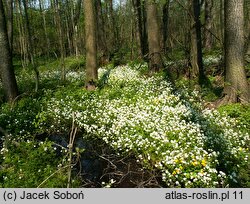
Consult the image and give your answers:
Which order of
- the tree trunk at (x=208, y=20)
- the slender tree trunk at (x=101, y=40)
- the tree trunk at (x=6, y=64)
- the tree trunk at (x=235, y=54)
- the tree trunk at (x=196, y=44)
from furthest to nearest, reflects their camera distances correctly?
the tree trunk at (x=208, y=20), the slender tree trunk at (x=101, y=40), the tree trunk at (x=196, y=44), the tree trunk at (x=6, y=64), the tree trunk at (x=235, y=54)

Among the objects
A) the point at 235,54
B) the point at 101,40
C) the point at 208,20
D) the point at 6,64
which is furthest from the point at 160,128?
the point at 208,20

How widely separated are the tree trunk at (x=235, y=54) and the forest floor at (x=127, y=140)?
0.50 meters

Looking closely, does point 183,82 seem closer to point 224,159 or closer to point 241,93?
point 241,93

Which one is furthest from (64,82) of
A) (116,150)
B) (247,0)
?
(247,0)

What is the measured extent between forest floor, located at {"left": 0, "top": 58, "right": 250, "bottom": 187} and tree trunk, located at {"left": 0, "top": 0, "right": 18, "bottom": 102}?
59 cm

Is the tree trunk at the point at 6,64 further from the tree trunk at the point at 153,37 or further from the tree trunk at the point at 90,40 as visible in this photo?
the tree trunk at the point at 153,37

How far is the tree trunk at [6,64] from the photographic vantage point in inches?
432

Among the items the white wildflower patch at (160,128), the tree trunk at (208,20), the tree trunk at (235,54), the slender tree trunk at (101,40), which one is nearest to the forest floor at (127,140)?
the white wildflower patch at (160,128)

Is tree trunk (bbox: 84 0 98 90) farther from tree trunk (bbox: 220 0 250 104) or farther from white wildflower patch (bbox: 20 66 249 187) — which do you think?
tree trunk (bbox: 220 0 250 104)

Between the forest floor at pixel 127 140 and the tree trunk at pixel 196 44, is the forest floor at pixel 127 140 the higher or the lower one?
the lower one

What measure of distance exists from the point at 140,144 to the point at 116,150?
71 centimetres

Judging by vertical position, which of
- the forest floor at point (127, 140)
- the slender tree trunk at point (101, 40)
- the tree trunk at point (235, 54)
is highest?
the slender tree trunk at point (101, 40)
